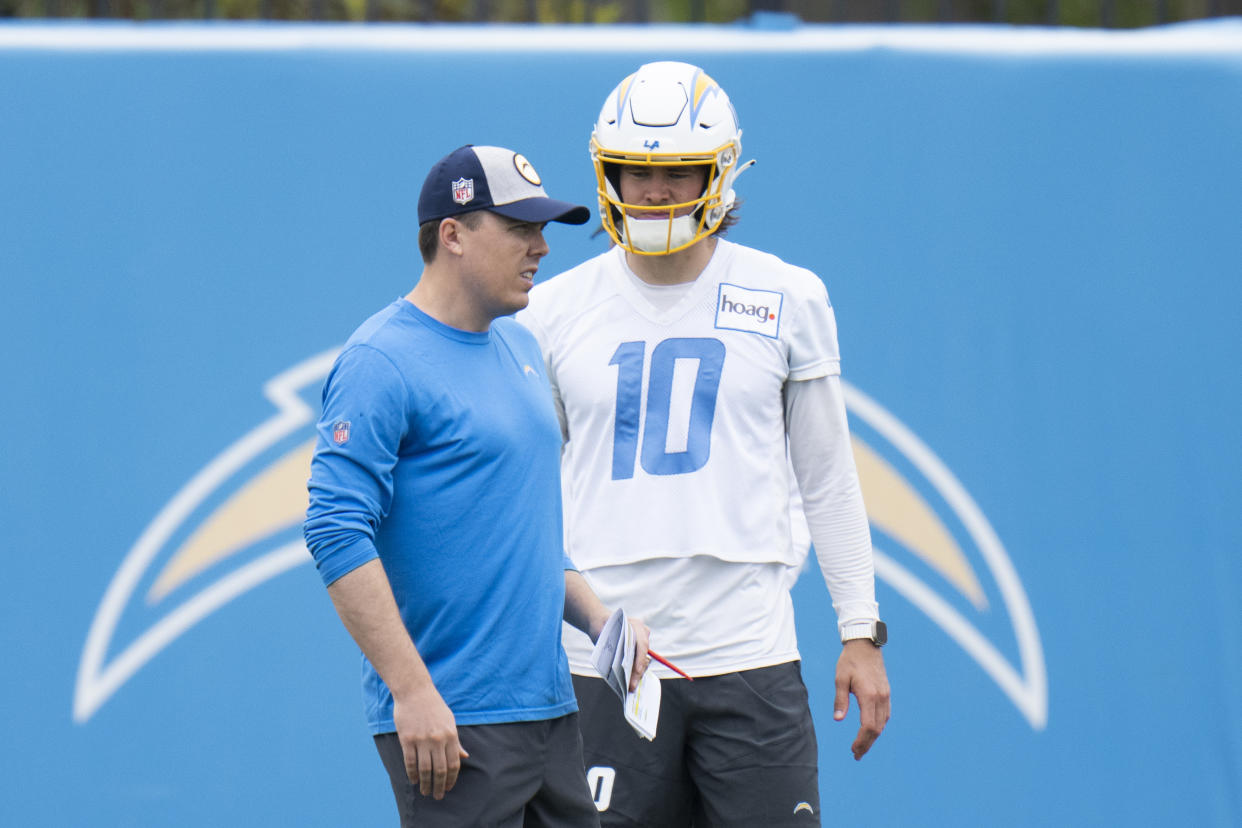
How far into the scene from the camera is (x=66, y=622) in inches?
147

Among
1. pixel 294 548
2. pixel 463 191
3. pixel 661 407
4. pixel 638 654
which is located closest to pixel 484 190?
pixel 463 191

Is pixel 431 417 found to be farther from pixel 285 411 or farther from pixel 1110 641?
pixel 1110 641

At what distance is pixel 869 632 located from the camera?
2.81 meters

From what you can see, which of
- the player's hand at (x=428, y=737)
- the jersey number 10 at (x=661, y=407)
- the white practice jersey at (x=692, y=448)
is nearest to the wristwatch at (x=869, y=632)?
the white practice jersey at (x=692, y=448)

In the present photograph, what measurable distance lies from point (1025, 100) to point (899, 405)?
A: 984mm

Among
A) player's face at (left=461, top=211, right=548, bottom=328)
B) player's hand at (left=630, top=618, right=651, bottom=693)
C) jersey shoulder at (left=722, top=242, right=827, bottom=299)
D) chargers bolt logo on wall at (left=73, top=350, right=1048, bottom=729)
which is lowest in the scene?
chargers bolt logo on wall at (left=73, top=350, right=1048, bottom=729)

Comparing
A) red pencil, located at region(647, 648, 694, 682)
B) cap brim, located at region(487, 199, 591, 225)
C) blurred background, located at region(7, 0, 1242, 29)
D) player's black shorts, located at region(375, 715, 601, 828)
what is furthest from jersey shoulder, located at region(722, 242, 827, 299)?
blurred background, located at region(7, 0, 1242, 29)

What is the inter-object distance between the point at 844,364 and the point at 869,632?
4.39ft

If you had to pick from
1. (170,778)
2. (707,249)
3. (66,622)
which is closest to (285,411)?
(66,622)

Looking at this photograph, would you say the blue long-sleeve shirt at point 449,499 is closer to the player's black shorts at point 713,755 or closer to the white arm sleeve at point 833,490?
the player's black shorts at point 713,755

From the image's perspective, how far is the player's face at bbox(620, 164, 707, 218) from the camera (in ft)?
9.14

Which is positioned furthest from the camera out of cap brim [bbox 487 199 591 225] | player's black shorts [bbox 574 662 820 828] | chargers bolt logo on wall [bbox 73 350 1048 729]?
chargers bolt logo on wall [bbox 73 350 1048 729]

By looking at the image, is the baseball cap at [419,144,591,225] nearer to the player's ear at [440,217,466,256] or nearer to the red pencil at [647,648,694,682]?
the player's ear at [440,217,466,256]

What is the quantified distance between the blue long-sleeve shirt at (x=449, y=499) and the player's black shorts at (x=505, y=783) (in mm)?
35
